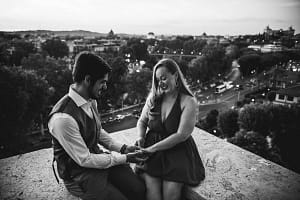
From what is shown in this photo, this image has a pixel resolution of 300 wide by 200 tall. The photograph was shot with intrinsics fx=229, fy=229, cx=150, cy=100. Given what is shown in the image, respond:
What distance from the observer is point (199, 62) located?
1758 cm

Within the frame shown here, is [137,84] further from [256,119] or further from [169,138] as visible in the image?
[169,138]

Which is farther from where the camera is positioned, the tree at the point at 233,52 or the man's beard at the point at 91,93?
the tree at the point at 233,52

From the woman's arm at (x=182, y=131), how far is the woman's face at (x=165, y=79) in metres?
0.16

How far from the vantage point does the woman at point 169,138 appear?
4.44 feet

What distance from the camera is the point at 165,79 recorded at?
150 centimetres

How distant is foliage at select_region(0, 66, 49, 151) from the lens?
6.05m

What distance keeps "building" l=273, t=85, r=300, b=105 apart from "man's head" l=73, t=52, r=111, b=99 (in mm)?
9867

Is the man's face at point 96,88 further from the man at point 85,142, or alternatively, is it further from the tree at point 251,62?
the tree at point 251,62

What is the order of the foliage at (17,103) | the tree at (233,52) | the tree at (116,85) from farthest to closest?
the tree at (233,52), the tree at (116,85), the foliage at (17,103)

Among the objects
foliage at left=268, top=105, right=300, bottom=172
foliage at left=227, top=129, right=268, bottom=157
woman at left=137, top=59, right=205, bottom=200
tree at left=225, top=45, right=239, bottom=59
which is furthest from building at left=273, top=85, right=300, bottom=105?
woman at left=137, top=59, right=205, bottom=200

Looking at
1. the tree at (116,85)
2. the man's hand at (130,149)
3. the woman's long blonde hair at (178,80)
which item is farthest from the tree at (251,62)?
the man's hand at (130,149)

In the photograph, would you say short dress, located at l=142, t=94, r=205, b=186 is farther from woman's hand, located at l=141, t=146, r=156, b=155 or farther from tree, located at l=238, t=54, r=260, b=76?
tree, located at l=238, t=54, r=260, b=76

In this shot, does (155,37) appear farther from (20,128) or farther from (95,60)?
(95,60)

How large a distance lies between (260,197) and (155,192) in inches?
26.5
